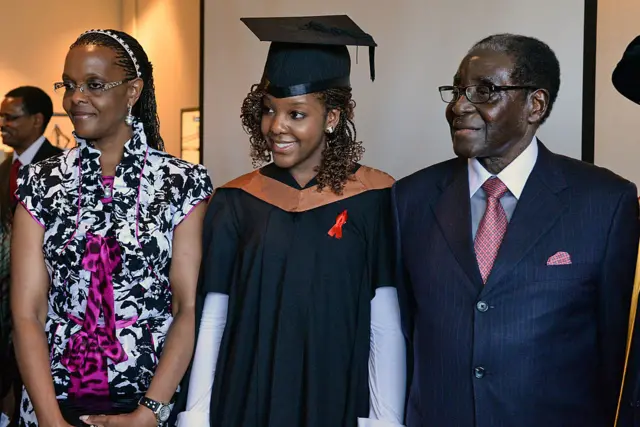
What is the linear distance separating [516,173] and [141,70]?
42.7 inches

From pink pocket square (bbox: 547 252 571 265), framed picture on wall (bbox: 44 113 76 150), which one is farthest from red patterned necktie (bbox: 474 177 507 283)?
framed picture on wall (bbox: 44 113 76 150)

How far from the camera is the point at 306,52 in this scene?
91.7 inches

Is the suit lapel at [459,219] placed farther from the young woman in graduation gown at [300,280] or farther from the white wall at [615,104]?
the white wall at [615,104]

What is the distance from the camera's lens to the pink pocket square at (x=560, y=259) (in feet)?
6.29

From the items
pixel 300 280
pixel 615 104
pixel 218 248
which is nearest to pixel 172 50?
pixel 615 104

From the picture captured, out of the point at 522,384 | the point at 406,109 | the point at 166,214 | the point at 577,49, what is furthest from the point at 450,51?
the point at 522,384

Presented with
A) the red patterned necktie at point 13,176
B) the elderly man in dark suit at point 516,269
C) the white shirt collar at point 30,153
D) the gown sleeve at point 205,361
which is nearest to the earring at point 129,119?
the gown sleeve at point 205,361

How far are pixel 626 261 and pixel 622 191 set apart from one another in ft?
0.52

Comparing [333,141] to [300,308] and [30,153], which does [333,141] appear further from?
[30,153]

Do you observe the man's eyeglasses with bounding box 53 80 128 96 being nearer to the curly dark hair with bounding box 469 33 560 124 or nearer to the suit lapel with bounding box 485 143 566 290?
the curly dark hair with bounding box 469 33 560 124

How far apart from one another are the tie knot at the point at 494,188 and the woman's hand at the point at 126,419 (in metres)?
1.03

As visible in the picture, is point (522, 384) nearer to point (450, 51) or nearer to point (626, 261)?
point (626, 261)

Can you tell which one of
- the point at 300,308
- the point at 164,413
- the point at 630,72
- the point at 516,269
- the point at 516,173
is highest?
the point at 630,72

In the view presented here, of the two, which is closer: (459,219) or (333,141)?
(459,219)
